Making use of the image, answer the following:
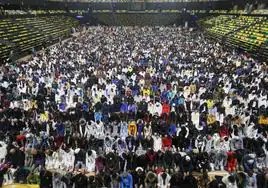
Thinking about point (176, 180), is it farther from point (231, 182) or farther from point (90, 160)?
point (90, 160)

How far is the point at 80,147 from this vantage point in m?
10.2

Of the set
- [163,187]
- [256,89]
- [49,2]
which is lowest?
[163,187]

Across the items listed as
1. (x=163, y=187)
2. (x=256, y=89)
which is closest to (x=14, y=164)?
(x=163, y=187)

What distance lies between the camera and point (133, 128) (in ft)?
38.3

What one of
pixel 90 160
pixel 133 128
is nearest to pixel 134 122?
pixel 133 128

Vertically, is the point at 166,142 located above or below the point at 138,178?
above

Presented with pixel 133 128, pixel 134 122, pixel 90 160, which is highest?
pixel 134 122

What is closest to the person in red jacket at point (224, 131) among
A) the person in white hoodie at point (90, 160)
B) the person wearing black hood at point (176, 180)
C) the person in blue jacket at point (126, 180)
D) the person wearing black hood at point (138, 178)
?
the person wearing black hood at point (176, 180)

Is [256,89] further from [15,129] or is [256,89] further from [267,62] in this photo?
[15,129]

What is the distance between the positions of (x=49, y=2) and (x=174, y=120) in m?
54.6

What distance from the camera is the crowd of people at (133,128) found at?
28.3 ft

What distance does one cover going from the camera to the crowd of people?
8.62m

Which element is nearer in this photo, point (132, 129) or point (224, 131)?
point (224, 131)

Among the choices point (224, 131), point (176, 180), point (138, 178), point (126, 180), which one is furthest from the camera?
point (224, 131)
